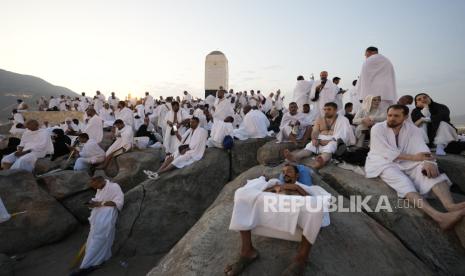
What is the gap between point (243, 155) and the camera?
892 centimetres

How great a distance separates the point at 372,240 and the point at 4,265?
716 centimetres

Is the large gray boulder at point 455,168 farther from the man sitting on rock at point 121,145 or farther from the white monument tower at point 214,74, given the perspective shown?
the white monument tower at point 214,74

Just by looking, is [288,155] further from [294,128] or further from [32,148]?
[32,148]

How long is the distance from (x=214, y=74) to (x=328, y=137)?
23573 millimetres

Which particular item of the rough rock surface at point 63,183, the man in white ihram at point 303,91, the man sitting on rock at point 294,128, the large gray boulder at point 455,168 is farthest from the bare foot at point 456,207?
the rough rock surface at point 63,183

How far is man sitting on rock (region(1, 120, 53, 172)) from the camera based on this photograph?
9.51 metres

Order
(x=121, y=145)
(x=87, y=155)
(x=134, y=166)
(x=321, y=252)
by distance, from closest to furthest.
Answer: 1. (x=321, y=252)
2. (x=134, y=166)
3. (x=87, y=155)
4. (x=121, y=145)

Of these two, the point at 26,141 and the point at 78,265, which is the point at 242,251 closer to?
the point at 78,265

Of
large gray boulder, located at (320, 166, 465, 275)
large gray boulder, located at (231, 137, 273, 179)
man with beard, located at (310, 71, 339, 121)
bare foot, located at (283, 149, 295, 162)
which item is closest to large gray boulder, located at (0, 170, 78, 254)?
large gray boulder, located at (231, 137, 273, 179)

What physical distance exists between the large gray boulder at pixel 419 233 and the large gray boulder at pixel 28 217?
750 centimetres

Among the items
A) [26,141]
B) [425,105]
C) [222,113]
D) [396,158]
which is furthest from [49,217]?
[425,105]

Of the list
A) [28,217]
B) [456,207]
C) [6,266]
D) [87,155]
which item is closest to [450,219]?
[456,207]

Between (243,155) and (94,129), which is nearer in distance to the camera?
(243,155)

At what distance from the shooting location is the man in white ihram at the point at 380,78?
710 cm
